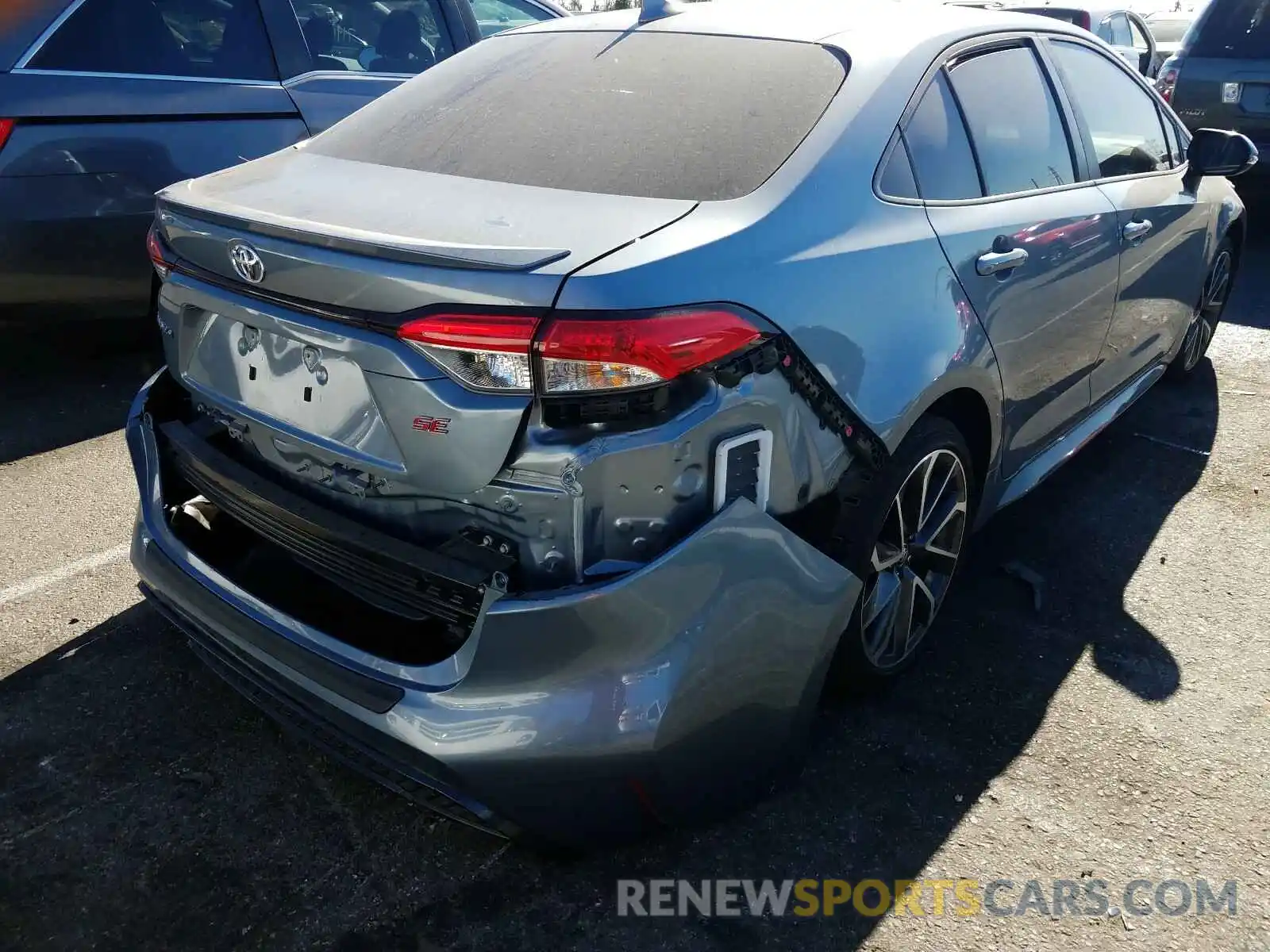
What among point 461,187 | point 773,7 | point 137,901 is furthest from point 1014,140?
point 137,901

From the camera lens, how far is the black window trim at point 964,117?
2.52 metres

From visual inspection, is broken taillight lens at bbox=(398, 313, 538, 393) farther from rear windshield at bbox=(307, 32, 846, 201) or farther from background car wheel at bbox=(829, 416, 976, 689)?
background car wheel at bbox=(829, 416, 976, 689)

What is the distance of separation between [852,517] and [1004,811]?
2.63 ft

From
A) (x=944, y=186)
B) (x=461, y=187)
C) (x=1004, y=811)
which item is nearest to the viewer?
(x=461, y=187)

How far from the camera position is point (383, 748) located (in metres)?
2.00

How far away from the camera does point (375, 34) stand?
5.43m

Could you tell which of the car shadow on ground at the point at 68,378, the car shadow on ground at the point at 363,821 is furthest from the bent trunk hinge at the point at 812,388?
the car shadow on ground at the point at 68,378

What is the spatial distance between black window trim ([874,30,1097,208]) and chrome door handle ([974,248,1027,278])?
0.47ft

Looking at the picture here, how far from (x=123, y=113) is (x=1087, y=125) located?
12.2ft

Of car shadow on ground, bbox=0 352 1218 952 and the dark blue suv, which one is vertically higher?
the dark blue suv

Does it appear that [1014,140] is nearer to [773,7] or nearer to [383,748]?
[773,7]

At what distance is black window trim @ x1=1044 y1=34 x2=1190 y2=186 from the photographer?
336 cm

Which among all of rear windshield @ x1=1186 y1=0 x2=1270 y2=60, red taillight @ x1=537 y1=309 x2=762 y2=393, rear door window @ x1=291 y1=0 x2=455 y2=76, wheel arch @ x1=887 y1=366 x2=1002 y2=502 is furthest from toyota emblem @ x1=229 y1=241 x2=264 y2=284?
rear windshield @ x1=1186 y1=0 x2=1270 y2=60

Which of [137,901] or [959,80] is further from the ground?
[959,80]
